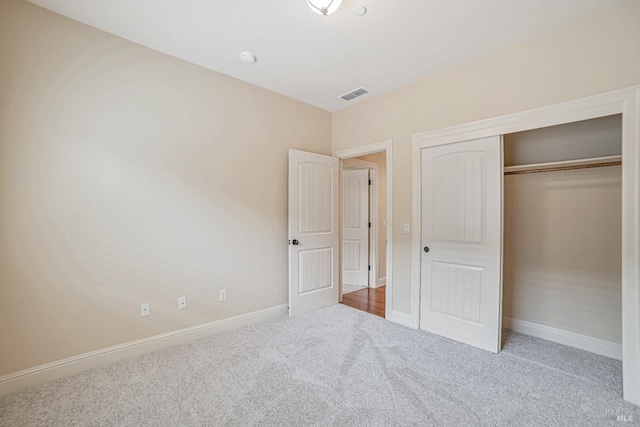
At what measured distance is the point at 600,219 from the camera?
2494mm

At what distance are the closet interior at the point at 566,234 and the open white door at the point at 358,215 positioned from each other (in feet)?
7.42

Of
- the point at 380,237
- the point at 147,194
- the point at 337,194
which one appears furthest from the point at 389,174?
the point at 147,194

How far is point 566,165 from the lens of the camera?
2582mm

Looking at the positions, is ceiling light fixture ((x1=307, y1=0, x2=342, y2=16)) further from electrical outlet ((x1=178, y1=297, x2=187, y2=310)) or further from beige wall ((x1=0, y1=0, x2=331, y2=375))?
electrical outlet ((x1=178, y1=297, x2=187, y2=310))

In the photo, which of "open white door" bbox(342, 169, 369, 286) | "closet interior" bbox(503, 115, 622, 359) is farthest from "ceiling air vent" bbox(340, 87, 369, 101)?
"closet interior" bbox(503, 115, 622, 359)

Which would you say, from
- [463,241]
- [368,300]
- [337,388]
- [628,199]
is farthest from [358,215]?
[628,199]

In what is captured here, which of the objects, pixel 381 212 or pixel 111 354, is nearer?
pixel 111 354

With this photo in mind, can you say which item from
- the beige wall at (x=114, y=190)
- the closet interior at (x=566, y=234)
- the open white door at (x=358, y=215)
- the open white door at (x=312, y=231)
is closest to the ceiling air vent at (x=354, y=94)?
the open white door at (x=312, y=231)

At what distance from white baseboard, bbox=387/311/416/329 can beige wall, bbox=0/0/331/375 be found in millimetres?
1594

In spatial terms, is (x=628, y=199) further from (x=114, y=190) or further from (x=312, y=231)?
(x=114, y=190)

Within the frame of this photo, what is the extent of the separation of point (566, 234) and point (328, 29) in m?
2.98

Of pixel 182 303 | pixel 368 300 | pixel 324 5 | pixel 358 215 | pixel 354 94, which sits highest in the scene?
pixel 354 94

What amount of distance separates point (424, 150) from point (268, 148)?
1858 millimetres

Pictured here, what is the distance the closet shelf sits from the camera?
238 cm
